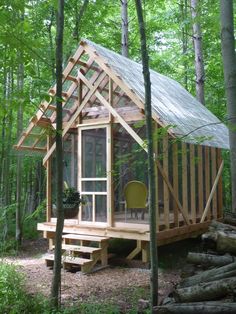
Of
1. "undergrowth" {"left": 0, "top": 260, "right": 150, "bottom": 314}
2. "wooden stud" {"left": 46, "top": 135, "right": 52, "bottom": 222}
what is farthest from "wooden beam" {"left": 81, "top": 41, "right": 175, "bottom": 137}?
"undergrowth" {"left": 0, "top": 260, "right": 150, "bottom": 314}

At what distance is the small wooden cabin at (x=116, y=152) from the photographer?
7.55m

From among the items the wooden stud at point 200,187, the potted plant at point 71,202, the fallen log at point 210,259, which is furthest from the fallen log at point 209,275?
the wooden stud at point 200,187

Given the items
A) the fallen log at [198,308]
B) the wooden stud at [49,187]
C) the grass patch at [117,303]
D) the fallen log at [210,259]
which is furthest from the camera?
the wooden stud at [49,187]

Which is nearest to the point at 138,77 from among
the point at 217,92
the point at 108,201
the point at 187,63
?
the point at 108,201

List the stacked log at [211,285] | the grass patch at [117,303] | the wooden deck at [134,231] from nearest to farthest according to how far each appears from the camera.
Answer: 1. the stacked log at [211,285]
2. the grass patch at [117,303]
3. the wooden deck at [134,231]

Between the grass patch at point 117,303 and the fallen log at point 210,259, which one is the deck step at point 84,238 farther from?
the fallen log at point 210,259

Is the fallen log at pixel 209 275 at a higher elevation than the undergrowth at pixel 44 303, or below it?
higher

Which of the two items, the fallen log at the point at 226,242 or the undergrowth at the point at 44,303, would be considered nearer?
the undergrowth at the point at 44,303

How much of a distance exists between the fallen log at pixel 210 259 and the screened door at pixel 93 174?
315cm

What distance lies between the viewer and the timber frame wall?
757 centimetres

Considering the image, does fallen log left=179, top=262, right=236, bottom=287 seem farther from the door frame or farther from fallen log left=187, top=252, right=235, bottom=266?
the door frame

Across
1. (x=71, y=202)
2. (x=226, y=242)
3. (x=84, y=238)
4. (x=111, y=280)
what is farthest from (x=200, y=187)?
(x=226, y=242)

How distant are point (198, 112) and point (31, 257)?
575 centimetres

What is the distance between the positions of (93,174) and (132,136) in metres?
1.56
